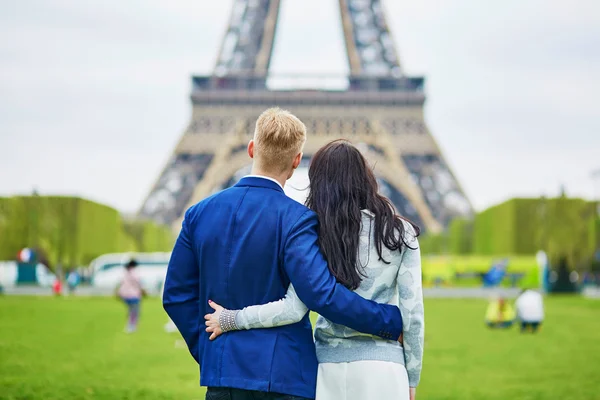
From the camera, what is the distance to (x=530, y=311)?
46.2ft

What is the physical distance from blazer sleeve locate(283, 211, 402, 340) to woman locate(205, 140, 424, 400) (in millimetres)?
64

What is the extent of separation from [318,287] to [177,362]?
22.6 feet

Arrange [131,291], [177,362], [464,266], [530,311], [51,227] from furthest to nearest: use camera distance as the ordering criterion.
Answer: [464,266] → [51,227] → [530,311] → [131,291] → [177,362]

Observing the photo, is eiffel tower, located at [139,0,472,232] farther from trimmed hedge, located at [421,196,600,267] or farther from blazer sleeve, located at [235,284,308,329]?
blazer sleeve, located at [235,284,308,329]

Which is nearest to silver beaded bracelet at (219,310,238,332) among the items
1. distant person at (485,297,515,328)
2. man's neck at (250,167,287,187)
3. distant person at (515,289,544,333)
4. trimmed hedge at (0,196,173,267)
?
man's neck at (250,167,287,187)

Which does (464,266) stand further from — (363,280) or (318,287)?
(318,287)

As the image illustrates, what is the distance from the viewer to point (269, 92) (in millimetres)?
41188

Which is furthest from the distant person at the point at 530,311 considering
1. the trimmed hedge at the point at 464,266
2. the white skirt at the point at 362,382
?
the trimmed hedge at the point at 464,266

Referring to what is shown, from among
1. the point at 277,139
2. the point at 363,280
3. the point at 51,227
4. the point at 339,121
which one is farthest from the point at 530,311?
the point at 339,121

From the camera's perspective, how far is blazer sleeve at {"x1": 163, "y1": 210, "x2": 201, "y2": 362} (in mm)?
2766

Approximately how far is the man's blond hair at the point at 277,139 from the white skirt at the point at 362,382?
2.18ft

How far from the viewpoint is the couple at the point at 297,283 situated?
2590 millimetres

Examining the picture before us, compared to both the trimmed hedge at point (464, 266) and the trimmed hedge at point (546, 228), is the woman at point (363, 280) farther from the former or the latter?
the trimmed hedge at point (464, 266)

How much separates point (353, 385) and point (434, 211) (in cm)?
3631
